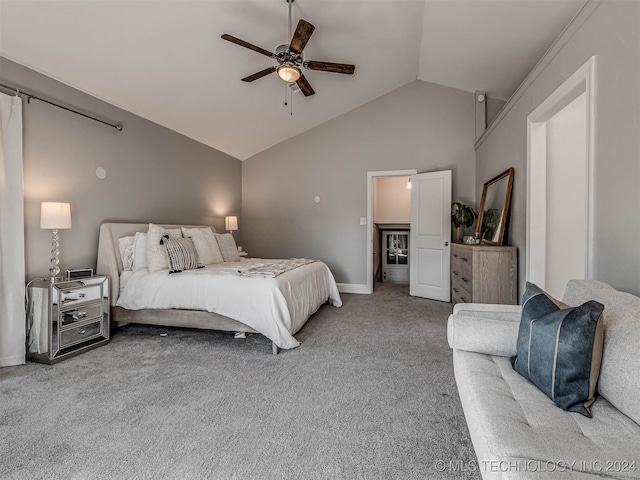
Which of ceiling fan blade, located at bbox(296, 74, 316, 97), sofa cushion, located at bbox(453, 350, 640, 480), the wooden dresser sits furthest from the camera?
the wooden dresser

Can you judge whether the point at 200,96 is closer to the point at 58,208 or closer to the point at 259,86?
the point at 259,86

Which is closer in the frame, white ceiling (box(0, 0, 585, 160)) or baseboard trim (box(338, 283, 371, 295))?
white ceiling (box(0, 0, 585, 160))

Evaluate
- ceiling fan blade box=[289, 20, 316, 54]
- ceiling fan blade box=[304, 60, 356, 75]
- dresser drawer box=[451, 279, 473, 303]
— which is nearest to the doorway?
dresser drawer box=[451, 279, 473, 303]

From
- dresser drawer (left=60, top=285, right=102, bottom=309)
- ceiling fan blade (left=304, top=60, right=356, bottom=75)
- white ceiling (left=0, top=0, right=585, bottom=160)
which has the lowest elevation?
dresser drawer (left=60, top=285, right=102, bottom=309)

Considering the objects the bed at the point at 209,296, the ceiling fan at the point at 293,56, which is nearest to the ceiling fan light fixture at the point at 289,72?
the ceiling fan at the point at 293,56

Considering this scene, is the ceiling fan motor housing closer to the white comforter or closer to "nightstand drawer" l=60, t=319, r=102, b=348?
the white comforter

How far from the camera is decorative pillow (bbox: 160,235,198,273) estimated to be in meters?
3.28

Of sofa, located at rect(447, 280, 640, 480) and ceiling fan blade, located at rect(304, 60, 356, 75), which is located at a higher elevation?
ceiling fan blade, located at rect(304, 60, 356, 75)

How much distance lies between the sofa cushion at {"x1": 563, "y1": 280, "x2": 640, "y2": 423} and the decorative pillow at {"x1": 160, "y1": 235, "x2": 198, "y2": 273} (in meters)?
3.24

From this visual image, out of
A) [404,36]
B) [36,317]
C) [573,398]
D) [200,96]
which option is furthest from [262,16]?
[573,398]

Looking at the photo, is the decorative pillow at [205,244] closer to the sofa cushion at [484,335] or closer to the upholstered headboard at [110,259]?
the upholstered headboard at [110,259]

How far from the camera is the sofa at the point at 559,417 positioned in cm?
86

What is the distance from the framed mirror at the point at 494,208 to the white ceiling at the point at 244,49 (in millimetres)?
1245

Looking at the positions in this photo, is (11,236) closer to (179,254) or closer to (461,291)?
(179,254)
